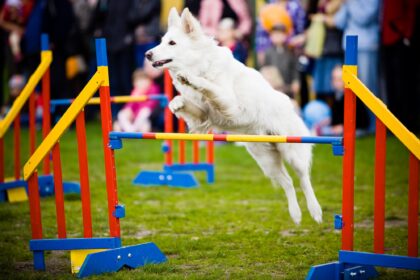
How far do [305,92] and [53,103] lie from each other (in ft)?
18.6

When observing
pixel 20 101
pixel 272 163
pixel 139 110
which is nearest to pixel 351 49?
pixel 272 163

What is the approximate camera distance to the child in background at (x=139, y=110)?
1246 centimetres

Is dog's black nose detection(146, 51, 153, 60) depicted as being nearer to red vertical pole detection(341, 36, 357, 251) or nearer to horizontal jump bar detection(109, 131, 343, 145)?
horizontal jump bar detection(109, 131, 343, 145)

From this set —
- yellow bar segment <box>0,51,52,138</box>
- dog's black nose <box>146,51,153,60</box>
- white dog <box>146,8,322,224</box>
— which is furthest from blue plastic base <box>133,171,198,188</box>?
dog's black nose <box>146,51,153,60</box>

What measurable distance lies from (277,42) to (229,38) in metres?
0.87

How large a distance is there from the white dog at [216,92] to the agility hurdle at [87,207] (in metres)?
0.83

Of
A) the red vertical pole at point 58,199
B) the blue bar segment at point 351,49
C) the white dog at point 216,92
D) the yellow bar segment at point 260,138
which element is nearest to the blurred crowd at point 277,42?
the white dog at point 216,92

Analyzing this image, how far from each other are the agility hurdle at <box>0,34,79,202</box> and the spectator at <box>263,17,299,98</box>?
16.9ft

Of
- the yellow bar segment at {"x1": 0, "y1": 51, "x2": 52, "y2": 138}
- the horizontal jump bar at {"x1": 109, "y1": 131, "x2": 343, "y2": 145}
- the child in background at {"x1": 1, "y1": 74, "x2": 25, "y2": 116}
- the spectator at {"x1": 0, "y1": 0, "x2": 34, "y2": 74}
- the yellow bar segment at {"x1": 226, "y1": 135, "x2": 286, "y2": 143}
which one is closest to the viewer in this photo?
the horizontal jump bar at {"x1": 109, "y1": 131, "x2": 343, "y2": 145}

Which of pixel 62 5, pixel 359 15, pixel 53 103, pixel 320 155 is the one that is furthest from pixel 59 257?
pixel 62 5

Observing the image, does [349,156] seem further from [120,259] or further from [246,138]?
[120,259]

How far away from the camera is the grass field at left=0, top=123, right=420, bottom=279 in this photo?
5.04 meters

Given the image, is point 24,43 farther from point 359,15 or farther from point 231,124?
point 231,124

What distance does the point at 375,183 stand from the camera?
171 inches
